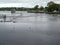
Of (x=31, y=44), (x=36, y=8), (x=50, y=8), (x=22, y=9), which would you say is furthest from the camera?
(x=22, y=9)

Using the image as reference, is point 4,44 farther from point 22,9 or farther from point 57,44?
point 22,9

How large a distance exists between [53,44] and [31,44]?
118 centimetres

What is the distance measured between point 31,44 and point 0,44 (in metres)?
1.64

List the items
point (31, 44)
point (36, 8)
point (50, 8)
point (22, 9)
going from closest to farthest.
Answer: point (31, 44) → point (50, 8) → point (36, 8) → point (22, 9)

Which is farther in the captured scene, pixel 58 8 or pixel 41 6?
pixel 41 6

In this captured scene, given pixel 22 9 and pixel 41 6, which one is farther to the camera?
pixel 22 9

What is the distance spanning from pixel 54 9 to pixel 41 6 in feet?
96.0

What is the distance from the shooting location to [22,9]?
139m

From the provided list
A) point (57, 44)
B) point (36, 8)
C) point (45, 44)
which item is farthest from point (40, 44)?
point (36, 8)

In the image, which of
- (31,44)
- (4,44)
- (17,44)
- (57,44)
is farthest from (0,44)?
(57,44)

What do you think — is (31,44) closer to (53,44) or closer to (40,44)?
(40,44)

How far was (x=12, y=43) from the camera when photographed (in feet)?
→ 34.8

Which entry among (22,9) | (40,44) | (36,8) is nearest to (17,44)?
(40,44)

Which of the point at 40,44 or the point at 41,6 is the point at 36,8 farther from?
the point at 40,44
